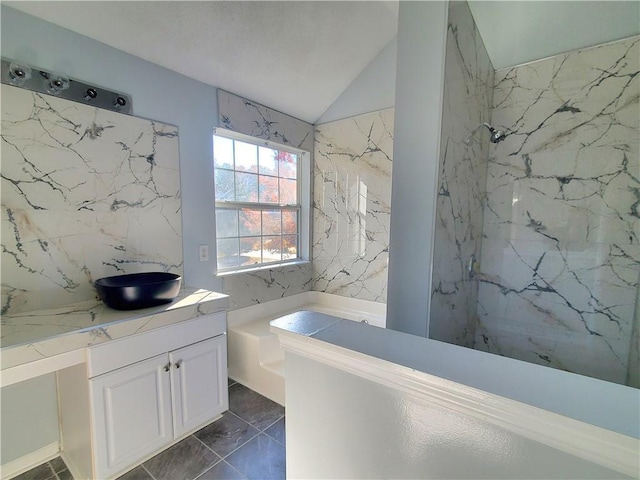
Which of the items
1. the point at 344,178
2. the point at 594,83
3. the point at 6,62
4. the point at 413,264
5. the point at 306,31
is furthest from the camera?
the point at 344,178

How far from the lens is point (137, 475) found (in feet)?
4.97

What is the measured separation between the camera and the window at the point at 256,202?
2439 millimetres

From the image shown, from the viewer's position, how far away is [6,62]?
1399 millimetres

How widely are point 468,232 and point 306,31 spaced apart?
5.97 feet

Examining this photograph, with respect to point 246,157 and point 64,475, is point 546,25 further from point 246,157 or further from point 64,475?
point 64,475

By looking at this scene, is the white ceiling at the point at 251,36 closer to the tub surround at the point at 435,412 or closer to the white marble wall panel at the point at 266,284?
the white marble wall panel at the point at 266,284

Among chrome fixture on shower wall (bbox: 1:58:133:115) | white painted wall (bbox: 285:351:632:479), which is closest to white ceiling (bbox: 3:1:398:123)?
chrome fixture on shower wall (bbox: 1:58:133:115)

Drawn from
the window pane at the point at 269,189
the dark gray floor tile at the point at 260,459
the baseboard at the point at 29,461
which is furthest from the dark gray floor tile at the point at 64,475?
the window pane at the point at 269,189

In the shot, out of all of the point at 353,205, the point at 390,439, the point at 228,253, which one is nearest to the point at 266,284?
the point at 228,253

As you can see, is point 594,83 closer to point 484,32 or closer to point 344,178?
point 484,32

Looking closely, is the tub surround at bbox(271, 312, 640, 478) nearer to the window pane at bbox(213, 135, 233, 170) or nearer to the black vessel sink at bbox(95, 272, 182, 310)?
the black vessel sink at bbox(95, 272, 182, 310)

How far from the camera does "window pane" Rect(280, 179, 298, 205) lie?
293 centimetres

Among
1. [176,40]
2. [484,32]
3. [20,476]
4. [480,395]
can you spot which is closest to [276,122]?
[176,40]

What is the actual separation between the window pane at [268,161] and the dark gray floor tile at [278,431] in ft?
6.78
